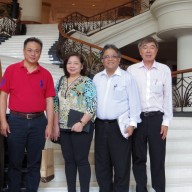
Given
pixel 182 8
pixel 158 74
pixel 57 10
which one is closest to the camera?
pixel 158 74

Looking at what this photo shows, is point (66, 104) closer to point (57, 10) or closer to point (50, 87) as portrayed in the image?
point (50, 87)

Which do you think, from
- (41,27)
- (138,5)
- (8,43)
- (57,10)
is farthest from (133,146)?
(57,10)

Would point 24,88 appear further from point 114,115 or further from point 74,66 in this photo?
point 114,115

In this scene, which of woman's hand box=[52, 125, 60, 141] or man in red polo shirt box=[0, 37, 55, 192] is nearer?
man in red polo shirt box=[0, 37, 55, 192]

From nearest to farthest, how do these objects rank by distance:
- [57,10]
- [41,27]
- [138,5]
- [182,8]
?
[182,8] → [41,27] → [138,5] → [57,10]

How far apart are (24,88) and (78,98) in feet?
1.62

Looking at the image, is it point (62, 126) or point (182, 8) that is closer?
point (62, 126)

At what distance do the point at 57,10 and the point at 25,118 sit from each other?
20941 millimetres

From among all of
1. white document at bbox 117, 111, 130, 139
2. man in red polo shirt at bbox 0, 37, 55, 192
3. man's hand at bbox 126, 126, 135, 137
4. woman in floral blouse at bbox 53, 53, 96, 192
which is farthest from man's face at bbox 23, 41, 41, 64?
man's hand at bbox 126, 126, 135, 137

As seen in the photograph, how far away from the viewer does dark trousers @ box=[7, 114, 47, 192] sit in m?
3.10

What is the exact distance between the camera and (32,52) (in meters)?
3.13

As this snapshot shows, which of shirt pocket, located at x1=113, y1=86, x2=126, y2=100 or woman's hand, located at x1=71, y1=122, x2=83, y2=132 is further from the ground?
shirt pocket, located at x1=113, y1=86, x2=126, y2=100

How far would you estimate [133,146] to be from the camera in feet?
11.1

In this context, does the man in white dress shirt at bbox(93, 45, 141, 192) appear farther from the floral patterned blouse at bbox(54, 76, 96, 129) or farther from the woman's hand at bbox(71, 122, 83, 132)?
the woman's hand at bbox(71, 122, 83, 132)
